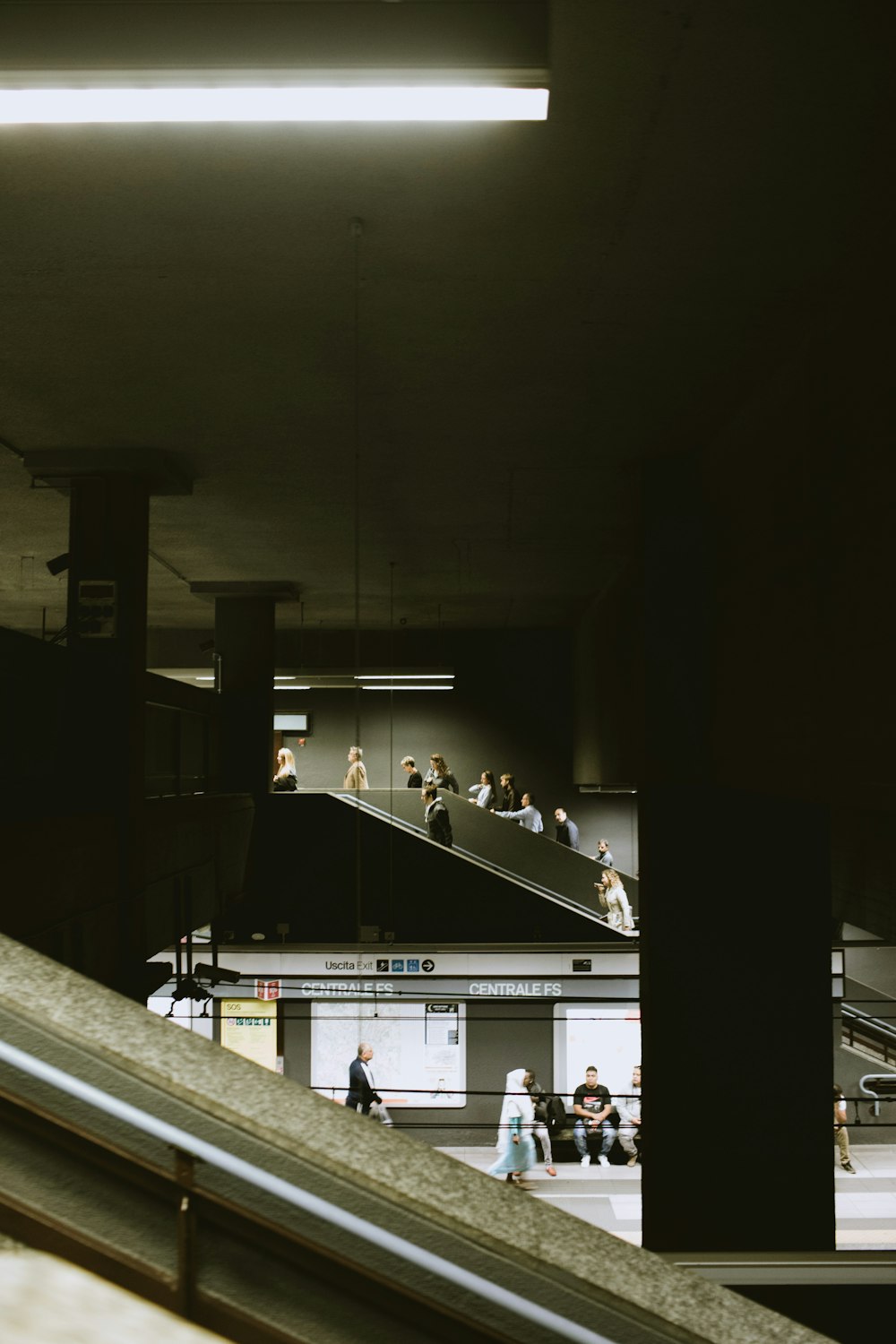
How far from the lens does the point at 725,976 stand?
618cm

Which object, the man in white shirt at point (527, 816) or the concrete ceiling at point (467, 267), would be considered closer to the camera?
the concrete ceiling at point (467, 267)

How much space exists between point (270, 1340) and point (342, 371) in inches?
184

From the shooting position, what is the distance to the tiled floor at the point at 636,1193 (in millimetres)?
9328

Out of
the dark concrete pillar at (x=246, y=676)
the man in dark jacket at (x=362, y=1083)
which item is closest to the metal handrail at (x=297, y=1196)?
the man in dark jacket at (x=362, y=1083)

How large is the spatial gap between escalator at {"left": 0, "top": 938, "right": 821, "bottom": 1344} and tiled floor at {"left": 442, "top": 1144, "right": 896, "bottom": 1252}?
8517mm

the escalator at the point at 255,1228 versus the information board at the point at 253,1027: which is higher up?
the escalator at the point at 255,1228

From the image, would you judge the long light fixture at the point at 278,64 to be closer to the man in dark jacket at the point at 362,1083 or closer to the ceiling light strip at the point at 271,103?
the ceiling light strip at the point at 271,103

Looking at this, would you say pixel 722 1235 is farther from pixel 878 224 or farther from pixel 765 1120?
pixel 878 224

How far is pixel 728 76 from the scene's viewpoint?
2906mm

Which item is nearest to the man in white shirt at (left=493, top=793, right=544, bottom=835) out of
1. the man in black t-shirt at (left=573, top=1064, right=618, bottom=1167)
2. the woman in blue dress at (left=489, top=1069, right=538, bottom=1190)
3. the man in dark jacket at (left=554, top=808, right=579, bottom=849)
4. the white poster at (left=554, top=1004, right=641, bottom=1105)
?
the man in dark jacket at (left=554, top=808, right=579, bottom=849)

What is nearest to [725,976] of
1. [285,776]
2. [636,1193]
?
[636,1193]

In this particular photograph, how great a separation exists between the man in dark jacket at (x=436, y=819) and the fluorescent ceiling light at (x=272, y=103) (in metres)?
10.1

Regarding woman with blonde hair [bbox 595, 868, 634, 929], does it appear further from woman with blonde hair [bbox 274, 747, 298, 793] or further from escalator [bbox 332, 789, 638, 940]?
woman with blonde hair [bbox 274, 747, 298, 793]

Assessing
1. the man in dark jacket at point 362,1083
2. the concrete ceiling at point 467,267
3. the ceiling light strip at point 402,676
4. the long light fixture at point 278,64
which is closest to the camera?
the long light fixture at point 278,64
